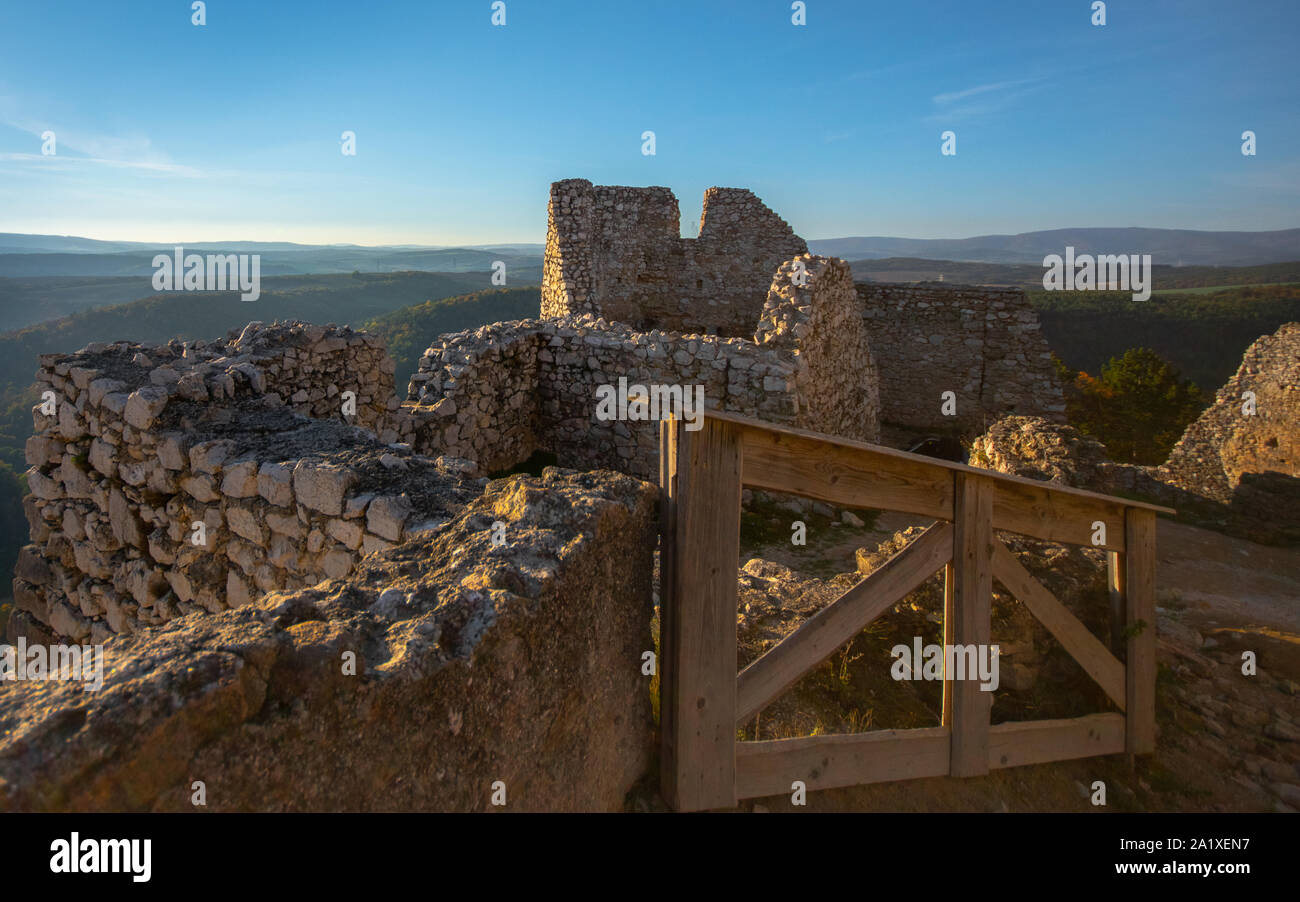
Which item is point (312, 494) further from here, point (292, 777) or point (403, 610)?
point (292, 777)

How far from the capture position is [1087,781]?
3.68 m

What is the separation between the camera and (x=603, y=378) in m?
9.38

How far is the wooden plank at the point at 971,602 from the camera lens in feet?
10.8

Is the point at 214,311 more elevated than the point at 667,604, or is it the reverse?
the point at 214,311

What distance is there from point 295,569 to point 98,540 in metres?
2.29

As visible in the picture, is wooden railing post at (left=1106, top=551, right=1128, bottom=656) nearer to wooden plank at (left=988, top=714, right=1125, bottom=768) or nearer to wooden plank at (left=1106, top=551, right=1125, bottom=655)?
wooden plank at (left=1106, top=551, right=1125, bottom=655)

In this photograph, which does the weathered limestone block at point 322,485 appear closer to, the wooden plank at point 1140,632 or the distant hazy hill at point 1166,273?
the wooden plank at point 1140,632

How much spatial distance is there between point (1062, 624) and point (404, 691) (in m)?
3.18

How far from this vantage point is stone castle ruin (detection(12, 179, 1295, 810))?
5.99ft

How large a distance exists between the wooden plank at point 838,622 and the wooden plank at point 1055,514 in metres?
0.44

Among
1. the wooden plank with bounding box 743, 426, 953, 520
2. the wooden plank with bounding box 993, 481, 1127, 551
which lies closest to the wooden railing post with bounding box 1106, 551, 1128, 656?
the wooden plank with bounding box 993, 481, 1127, 551

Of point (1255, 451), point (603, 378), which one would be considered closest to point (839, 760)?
point (603, 378)

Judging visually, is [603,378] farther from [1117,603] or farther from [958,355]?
[958,355]
